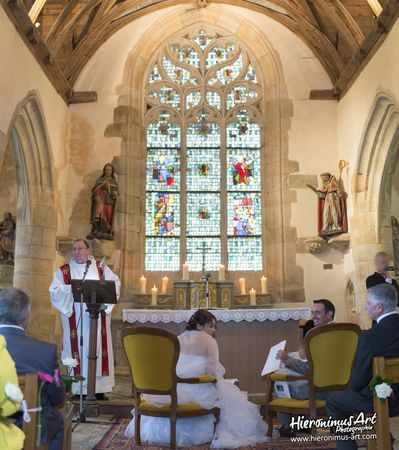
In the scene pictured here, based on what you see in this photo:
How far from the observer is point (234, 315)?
24.5 feet

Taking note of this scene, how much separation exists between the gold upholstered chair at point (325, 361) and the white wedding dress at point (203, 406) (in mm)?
417

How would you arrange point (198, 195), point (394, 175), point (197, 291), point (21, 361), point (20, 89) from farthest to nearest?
point (198, 195) → point (394, 175) → point (197, 291) → point (20, 89) → point (21, 361)

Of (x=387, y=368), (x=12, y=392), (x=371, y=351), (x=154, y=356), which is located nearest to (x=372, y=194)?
(x=154, y=356)

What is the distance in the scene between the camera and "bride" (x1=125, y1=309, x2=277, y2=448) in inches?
194

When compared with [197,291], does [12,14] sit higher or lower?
higher

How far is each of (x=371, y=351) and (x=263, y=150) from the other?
27.5 feet

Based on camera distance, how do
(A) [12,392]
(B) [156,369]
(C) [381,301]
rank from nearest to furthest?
1. (A) [12,392]
2. (C) [381,301]
3. (B) [156,369]

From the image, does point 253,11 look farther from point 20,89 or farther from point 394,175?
point 20,89

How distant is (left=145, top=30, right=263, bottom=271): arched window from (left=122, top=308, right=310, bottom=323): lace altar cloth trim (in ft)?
11.1

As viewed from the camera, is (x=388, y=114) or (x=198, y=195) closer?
(x=388, y=114)

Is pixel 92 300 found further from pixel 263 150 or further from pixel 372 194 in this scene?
pixel 263 150

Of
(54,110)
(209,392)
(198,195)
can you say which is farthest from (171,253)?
(209,392)

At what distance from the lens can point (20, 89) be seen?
858 centimetres

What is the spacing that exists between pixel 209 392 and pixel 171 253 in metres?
6.34
